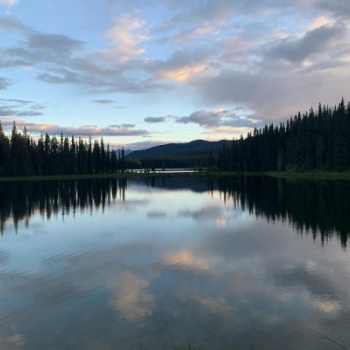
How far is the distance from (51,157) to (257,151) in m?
106

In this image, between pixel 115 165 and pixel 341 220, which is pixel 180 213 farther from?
pixel 115 165

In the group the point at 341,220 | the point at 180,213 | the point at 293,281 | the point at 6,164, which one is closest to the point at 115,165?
the point at 6,164

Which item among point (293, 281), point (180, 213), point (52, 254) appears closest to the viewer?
point (293, 281)

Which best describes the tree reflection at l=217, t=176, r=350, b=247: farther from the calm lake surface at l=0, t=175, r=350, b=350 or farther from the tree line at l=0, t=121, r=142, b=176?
the tree line at l=0, t=121, r=142, b=176

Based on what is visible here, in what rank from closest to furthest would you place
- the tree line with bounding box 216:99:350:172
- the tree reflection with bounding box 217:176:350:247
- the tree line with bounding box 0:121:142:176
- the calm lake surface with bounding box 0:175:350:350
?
1. the calm lake surface with bounding box 0:175:350:350
2. the tree reflection with bounding box 217:176:350:247
3. the tree line with bounding box 216:99:350:172
4. the tree line with bounding box 0:121:142:176

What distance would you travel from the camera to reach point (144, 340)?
38.9 feet

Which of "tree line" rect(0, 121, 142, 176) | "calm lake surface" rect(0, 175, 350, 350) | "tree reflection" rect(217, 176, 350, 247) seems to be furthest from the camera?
"tree line" rect(0, 121, 142, 176)

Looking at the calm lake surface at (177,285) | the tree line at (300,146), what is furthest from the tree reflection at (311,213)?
the tree line at (300,146)

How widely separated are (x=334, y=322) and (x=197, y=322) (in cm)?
555

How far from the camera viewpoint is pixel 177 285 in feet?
56.2

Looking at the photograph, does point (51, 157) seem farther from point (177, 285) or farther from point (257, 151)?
point (177, 285)

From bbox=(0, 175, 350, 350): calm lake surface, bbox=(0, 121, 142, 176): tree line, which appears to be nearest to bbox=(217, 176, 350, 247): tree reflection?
bbox=(0, 175, 350, 350): calm lake surface

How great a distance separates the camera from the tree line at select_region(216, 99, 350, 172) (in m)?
119

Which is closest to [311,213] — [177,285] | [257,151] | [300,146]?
[177,285]
